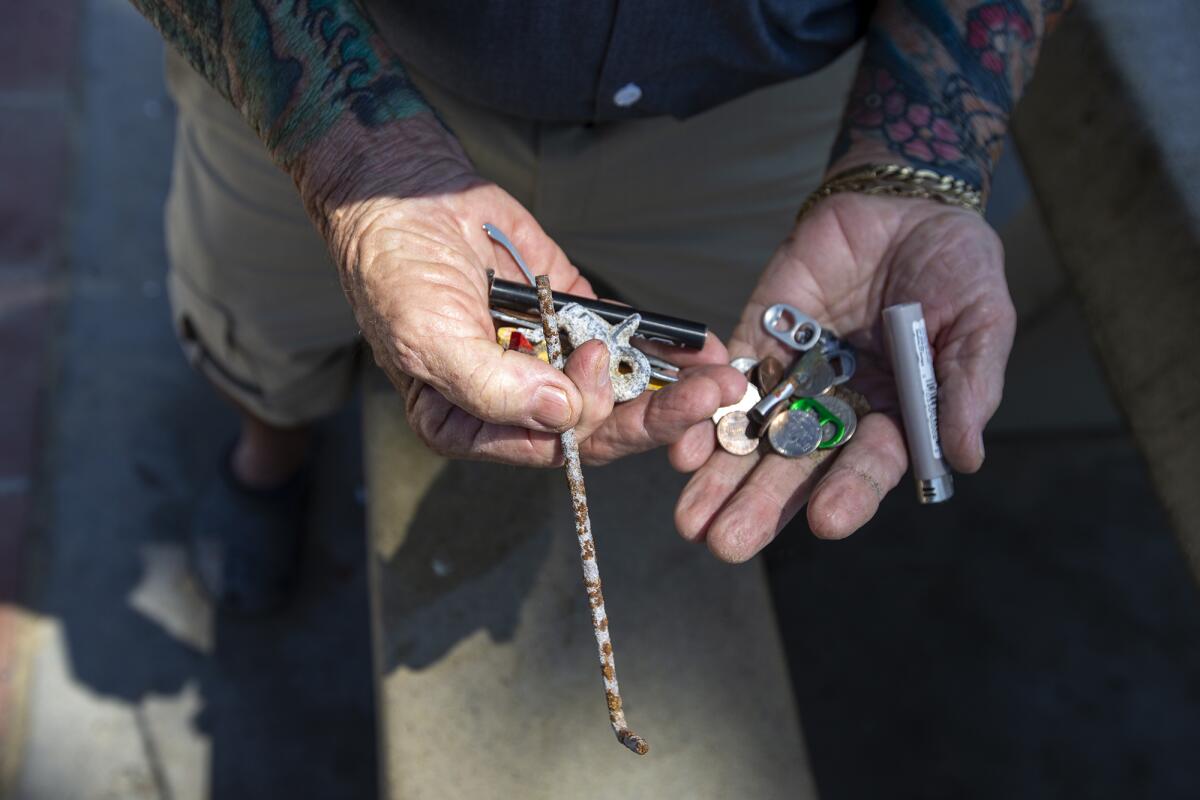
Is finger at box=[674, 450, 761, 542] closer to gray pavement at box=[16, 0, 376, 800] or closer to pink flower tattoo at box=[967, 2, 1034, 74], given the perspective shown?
pink flower tattoo at box=[967, 2, 1034, 74]

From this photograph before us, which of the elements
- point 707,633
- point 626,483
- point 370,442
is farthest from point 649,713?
point 370,442

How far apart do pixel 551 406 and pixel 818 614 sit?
2.02 m

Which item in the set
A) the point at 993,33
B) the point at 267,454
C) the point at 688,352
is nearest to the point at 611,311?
the point at 688,352

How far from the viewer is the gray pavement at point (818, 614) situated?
2912 millimetres

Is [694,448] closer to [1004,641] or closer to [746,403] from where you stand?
[746,403]

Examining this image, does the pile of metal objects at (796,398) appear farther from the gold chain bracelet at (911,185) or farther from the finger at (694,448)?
the gold chain bracelet at (911,185)

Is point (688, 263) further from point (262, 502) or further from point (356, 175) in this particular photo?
point (262, 502)

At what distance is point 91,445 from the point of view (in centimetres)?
332

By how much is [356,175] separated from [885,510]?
7.78 ft

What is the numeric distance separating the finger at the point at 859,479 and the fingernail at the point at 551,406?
18.3 inches

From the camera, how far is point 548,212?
2.24 m

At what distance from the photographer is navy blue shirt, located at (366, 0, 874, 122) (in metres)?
1.76

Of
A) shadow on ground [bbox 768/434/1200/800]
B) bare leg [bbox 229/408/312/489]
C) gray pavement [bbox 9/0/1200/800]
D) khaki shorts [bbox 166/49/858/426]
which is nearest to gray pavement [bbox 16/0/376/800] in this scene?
gray pavement [bbox 9/0/1200/800]

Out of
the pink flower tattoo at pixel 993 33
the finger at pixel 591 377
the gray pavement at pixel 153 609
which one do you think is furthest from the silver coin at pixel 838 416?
the gray pavement at pixel 153 609
